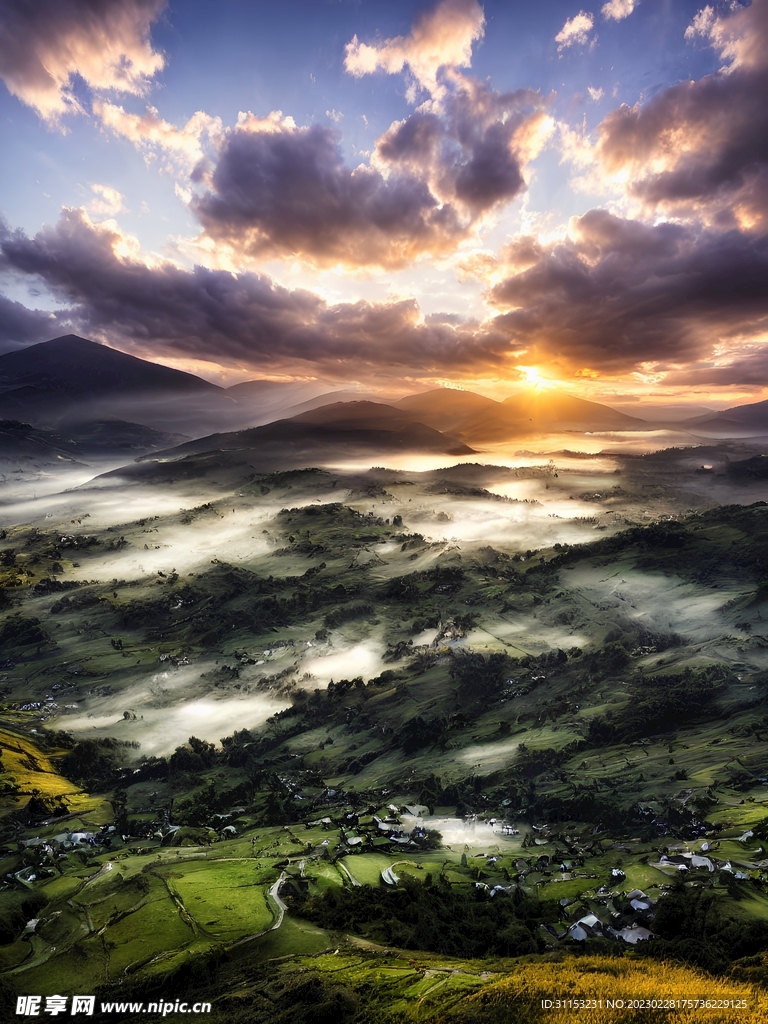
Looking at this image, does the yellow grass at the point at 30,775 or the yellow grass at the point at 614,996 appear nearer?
the yellow grass at the point at 614,996

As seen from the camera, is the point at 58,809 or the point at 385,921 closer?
the point at 385,921

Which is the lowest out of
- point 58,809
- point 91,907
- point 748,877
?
point 58,809

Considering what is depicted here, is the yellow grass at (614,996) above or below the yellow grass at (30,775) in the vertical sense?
above

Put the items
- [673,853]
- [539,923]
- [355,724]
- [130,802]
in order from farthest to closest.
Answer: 1. [355,724]
2. [130,802]
3. [673,853]
4. [539,923]

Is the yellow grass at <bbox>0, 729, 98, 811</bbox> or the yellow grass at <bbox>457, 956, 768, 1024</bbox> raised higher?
the yellow grass at <bbox>457, 956, 768, 1024</bbox>

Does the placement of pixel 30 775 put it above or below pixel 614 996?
below

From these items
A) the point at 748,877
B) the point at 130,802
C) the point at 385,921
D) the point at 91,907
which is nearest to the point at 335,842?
the point at 385,921

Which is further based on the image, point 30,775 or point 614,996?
point 30,775

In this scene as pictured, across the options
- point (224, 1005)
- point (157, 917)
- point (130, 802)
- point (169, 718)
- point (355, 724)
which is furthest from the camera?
point (169, 718)

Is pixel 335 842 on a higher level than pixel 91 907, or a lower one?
lower

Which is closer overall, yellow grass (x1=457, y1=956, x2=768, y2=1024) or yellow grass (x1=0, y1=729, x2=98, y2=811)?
yellow grass (x1=457, y1=956, x2=768, y2=1024)

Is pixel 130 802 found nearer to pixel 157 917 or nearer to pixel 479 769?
pixel 157 917
